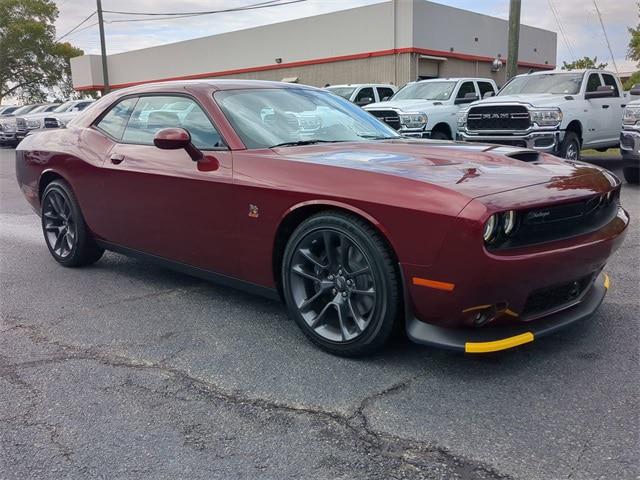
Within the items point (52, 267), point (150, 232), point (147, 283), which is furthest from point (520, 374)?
point (52, 267)

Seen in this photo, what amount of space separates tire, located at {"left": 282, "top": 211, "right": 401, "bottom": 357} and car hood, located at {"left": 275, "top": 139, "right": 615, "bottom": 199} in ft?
1.15

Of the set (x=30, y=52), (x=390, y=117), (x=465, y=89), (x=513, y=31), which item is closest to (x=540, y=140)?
(x=390, y=117)

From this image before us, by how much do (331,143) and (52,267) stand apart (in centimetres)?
295

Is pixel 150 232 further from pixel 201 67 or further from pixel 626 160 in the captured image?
pixel 201 67

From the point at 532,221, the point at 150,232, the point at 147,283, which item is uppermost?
the point at 532,221

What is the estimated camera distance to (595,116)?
10.6 m

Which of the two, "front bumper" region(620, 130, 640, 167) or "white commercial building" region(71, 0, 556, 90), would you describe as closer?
"front bumper" region(620, 130, 640, 167)

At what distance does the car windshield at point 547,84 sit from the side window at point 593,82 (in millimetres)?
201

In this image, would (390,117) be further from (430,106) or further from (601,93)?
(601,93)

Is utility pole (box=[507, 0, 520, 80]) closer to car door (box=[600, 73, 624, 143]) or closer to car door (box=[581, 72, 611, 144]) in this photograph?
car door (box=[600, 73, 624, 143])

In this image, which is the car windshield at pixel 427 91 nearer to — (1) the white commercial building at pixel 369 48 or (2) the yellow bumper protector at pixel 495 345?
(2) the yellow bumper protector at pixel 495 345

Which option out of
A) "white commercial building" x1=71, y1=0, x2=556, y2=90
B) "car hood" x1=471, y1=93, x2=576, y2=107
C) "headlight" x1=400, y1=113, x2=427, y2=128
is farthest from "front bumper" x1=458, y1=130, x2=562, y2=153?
"white commercial building" x1=71, y1=0, x2=556, y2=90

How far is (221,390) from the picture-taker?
2.98 metres

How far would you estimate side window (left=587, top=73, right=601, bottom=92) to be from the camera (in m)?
10.7
